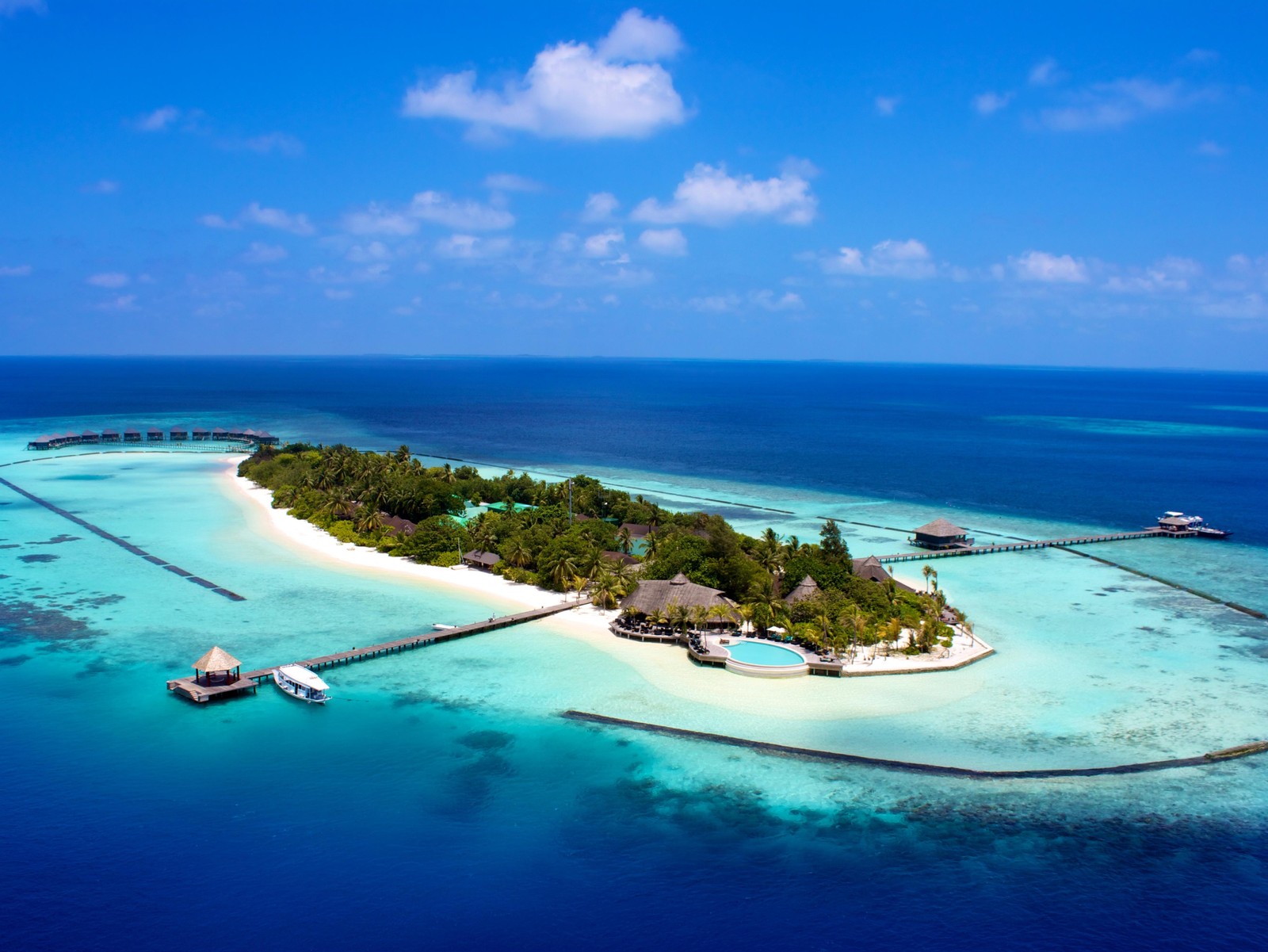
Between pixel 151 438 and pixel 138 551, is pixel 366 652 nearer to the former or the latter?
pixel 138 551

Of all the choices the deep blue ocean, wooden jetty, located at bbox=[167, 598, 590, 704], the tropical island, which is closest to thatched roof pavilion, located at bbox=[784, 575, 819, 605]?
the tropical island

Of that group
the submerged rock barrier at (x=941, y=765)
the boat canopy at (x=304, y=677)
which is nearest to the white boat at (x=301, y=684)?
the boat canopy at (x=304, y=677)

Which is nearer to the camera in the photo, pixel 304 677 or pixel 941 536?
pixel 304 677

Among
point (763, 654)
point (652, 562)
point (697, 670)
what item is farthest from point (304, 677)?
point (652, 562)

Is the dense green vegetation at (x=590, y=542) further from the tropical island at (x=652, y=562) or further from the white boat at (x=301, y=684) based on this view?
the white boat at (x=301, y=684)

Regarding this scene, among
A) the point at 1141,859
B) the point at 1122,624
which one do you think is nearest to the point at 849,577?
the point at 1122,624
